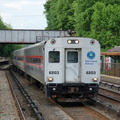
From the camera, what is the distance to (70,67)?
14031 millimetres

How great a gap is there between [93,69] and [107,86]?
10.1 metres

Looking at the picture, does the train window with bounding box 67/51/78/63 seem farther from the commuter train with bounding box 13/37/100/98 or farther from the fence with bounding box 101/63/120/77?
the fence with bounding box 101/63/120/77

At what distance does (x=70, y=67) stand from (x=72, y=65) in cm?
12

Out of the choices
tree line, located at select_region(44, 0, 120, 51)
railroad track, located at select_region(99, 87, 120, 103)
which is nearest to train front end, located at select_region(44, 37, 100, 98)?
railroad track, located at select_region(99, 87, 120, 103)

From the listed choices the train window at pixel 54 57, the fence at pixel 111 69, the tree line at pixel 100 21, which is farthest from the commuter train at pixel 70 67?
the tree line at pixel 100 21

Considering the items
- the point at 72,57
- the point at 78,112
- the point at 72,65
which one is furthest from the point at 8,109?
the point at 72,57

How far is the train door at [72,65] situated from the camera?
14008 mm

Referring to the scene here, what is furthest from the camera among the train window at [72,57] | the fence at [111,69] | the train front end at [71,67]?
the fence at [111,69]

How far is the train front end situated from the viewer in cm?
1378

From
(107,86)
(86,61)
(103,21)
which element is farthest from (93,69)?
(103,21)

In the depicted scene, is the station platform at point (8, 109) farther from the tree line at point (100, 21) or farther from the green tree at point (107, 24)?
the tree line at point (100, 21)

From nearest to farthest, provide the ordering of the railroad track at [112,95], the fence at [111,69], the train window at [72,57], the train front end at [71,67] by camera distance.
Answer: the train front end at [71,67] → the train window at [72,57] → the railroad track at [112,95] → the fence at [111,69]

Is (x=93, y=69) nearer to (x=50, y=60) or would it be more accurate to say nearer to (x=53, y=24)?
(x=50, y=60)

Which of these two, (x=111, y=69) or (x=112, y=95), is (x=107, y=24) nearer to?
(x=111, y=69)
